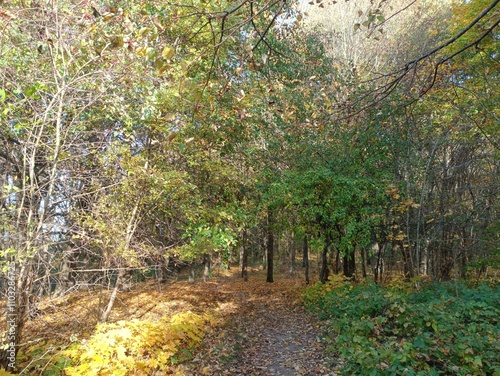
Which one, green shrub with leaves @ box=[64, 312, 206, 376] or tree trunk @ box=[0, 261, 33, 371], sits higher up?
tree trunk @ box=[0, 261, 33, 371]

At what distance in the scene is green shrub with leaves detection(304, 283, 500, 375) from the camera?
4.21 metres

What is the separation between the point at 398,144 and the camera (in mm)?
9062

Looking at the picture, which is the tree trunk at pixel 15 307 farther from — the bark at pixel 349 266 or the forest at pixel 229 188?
the bark at pixel 349 266

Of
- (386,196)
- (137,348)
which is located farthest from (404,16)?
(137,348)

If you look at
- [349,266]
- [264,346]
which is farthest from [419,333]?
[349,266]

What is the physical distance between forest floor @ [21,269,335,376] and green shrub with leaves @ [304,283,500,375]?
0.63 metres

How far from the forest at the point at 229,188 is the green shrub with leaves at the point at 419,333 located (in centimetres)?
4

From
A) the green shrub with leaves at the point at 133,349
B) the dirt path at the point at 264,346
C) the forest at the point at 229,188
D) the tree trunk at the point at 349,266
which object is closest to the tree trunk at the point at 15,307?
the forest at the point at 229,188

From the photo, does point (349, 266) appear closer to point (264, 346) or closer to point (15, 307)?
point (264, 346)

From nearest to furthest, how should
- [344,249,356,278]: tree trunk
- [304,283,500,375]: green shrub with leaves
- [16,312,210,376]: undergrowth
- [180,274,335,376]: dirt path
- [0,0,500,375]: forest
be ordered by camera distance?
[0,0,500,375]: forest, [304,283,500,375]: green shrub with leaves, [16,312,210,376]: undergrowth, [180,274,335,376]: dirt path, [344,249,356,278]: tree trunk

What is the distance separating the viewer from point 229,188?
32.0ft

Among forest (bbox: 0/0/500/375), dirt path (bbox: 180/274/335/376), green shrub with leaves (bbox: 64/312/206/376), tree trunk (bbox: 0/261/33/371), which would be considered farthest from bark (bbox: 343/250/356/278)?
tree trunk (bbox: 0/261/33/371)

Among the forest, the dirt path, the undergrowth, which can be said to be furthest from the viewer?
the dirt path

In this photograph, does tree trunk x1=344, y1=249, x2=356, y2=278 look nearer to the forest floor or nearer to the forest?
the forest
